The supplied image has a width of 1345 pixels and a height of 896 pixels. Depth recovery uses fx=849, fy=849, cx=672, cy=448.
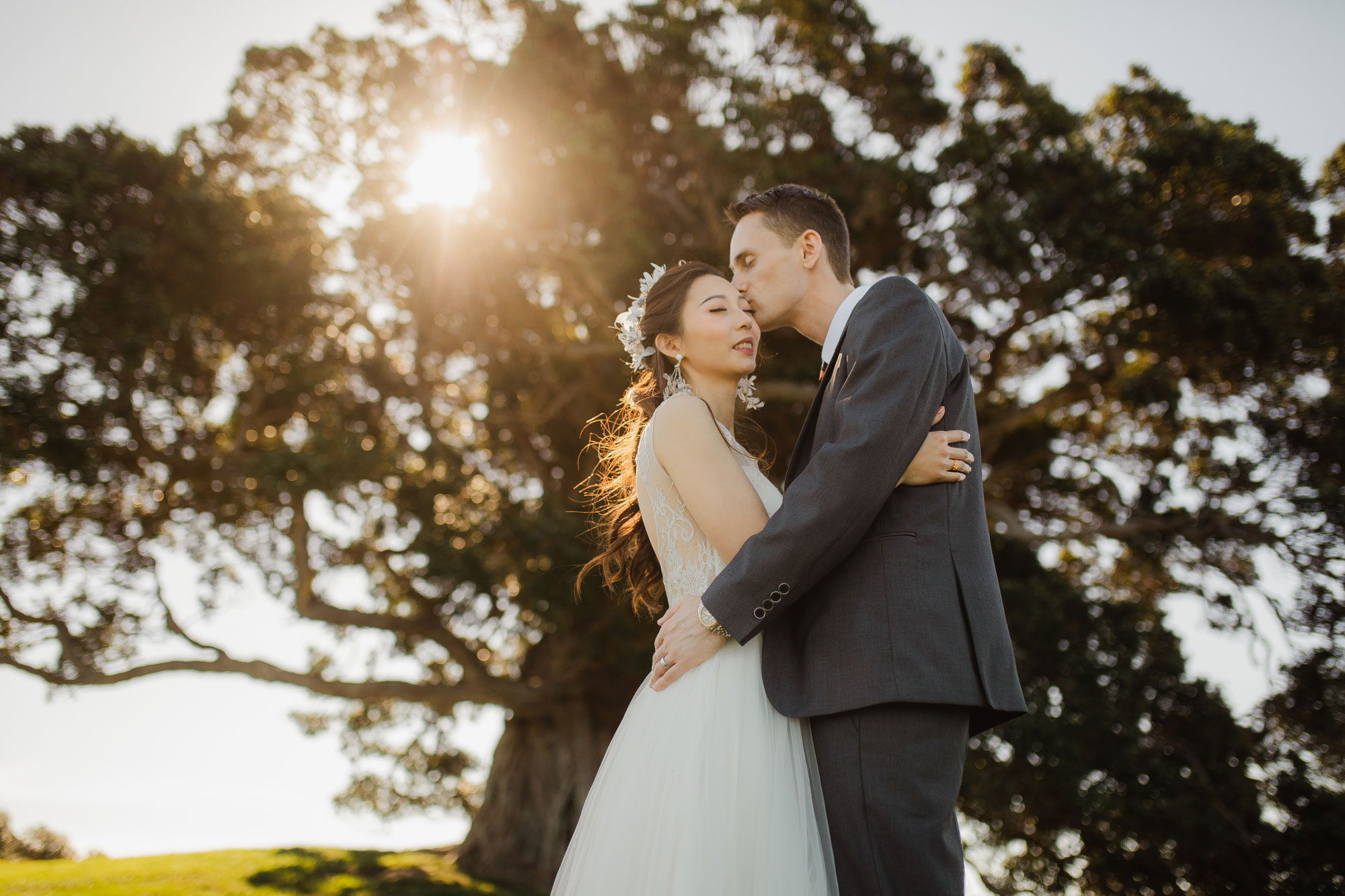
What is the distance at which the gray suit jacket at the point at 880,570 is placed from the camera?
200 cm

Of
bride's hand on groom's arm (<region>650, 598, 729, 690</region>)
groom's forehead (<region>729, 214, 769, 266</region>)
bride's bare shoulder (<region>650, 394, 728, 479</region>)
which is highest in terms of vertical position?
groom's forehead (<region>729, 214, 769, 266</region>)

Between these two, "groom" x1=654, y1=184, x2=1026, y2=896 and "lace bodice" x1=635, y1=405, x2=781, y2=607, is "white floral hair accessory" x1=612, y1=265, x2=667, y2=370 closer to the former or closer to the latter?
"lace bodice" x1=635, y1=405, x2=781, y2=607

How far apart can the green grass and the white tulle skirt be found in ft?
28.8

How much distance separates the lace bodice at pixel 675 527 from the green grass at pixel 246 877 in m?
8.84

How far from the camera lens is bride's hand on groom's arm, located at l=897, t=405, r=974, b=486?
2119mm

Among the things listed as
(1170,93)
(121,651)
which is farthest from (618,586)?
(1170,93)

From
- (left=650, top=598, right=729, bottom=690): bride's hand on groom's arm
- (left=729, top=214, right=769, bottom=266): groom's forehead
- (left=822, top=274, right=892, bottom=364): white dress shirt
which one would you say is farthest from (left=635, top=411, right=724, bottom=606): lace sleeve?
(left=729, top=214, right=769, bottom=266): groom's forehead

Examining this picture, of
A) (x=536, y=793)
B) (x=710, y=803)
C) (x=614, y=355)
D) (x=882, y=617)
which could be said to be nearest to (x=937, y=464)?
(x=882, y=617)

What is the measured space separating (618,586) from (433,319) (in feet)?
14.8

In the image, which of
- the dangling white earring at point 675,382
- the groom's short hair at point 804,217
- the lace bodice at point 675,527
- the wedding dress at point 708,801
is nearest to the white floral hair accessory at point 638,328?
the dangling white earring at point 675,382

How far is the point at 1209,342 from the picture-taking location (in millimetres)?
9688

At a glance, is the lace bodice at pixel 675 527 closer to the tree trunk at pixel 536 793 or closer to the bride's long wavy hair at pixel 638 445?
the bride's long wavy hair at pixel 638 445

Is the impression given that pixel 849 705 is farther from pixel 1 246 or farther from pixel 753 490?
pixel 1 246

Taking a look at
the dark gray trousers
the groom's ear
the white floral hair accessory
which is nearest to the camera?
the dark gray trousers
